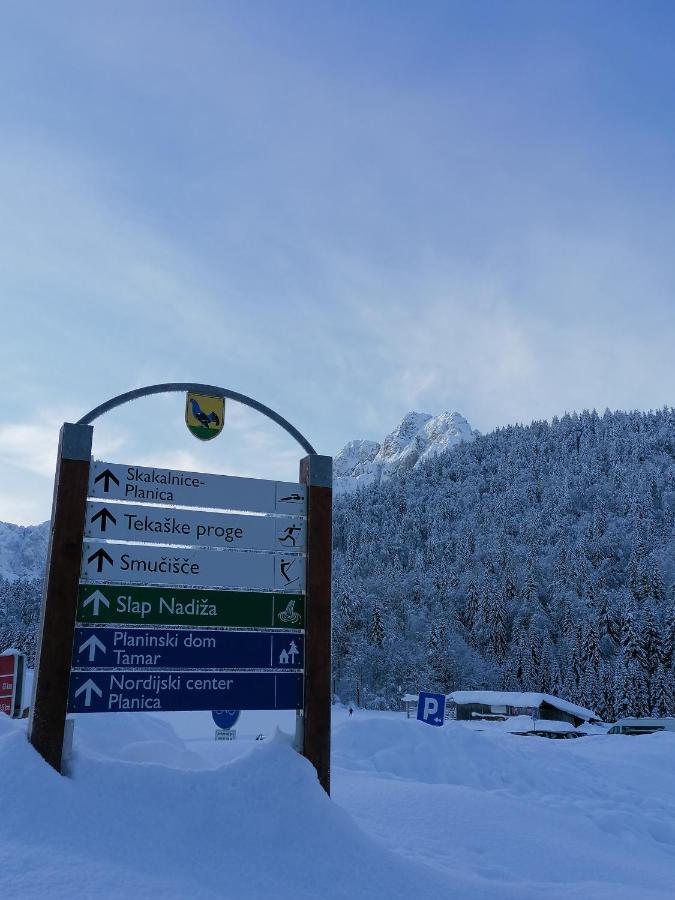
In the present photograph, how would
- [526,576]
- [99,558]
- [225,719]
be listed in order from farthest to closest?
[526,576]
[225,719]
[99,558]

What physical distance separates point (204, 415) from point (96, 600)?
2.43 metres

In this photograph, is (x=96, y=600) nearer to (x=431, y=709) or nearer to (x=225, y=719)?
(x=225, y=719)

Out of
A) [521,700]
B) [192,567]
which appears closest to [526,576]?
[521,700]

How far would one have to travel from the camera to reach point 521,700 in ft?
206

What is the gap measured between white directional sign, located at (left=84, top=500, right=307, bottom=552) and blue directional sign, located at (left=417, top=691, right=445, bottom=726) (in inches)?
538

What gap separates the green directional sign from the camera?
22.9 ft

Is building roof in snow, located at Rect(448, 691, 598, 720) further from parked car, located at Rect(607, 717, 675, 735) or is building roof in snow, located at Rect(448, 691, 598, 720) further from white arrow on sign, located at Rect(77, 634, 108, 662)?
white arrow on sign, located at Rect(77, 634, 108, 662)

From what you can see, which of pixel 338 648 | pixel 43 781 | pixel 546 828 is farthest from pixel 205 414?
pixel 338 648

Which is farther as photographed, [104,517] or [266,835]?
[104,517]

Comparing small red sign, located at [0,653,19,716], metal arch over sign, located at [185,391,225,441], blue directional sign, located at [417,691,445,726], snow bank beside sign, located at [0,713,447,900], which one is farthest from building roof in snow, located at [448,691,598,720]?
metal arch over sign, located at [185,391,225,441]

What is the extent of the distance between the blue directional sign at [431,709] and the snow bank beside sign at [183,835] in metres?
14.2

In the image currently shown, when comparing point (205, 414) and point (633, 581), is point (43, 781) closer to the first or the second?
point (205, 414)

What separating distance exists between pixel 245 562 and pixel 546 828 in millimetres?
5523

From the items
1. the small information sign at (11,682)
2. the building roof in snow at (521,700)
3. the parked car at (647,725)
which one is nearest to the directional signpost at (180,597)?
the small information sign at (11,682)
